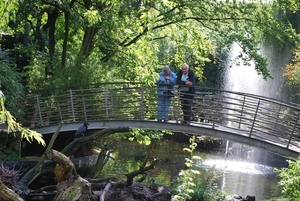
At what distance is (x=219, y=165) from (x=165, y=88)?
7.62m

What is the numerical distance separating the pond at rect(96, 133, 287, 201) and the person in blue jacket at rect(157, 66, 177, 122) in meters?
1.78

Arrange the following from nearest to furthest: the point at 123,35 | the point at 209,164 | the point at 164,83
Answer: the point at 164,83, the point at 123,35, the point at 209,164

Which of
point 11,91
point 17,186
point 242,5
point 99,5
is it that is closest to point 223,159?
point 242,5

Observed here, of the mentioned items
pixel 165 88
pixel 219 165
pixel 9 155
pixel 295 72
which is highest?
pixel 295 72

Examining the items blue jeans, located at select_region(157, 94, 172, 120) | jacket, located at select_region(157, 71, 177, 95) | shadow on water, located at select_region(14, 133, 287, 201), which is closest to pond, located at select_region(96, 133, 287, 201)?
shadow on water, located at select_region(14, 133, 287, 201)

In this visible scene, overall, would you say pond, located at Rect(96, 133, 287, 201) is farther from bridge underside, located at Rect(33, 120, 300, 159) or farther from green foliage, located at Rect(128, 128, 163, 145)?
bridge underside, located at Rect(33, 120, 300, 159)

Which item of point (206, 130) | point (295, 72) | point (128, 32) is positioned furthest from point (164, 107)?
point (295, 72)

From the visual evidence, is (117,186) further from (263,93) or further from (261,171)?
(263,93)

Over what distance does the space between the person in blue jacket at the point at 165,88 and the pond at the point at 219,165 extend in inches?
70.2

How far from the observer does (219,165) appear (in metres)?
17.6

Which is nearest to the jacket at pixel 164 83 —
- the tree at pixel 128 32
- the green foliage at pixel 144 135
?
the tree at pixel 128 32

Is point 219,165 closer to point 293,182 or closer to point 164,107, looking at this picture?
point 164,107

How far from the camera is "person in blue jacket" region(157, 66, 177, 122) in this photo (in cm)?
1085

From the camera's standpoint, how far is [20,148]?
469 inches
